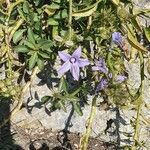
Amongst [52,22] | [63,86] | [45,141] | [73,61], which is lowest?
[45,141]

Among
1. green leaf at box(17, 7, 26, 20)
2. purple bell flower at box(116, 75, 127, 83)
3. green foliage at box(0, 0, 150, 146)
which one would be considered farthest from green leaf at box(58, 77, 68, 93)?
green leaf at box(17, 7, 26, 20)

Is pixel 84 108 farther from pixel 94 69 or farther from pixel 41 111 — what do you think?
pixel 94 69

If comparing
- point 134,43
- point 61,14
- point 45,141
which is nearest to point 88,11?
point 61,14

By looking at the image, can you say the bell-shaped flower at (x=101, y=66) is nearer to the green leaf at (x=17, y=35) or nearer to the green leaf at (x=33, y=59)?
the green leaf at (x=33, y=59)

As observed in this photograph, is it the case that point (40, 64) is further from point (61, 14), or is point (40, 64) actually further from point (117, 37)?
point (117, 37)

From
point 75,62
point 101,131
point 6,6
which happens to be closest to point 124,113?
point 101,131

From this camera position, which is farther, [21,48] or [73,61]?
[21,48]

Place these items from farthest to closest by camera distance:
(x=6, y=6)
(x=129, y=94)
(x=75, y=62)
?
(x=6, y=6) → (x=129, y=94) → (x=75, y=62)

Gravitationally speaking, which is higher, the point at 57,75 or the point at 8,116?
the point at 57,75

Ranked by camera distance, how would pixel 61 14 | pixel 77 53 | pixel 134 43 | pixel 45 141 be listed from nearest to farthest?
pixel 77 53
pixel 134 43
pixel 61 14
pixel 45 141

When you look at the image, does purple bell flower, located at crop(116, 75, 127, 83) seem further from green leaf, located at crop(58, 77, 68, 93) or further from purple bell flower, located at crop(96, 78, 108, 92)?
green leaf, located at crop(58, 77, 68, 93)
